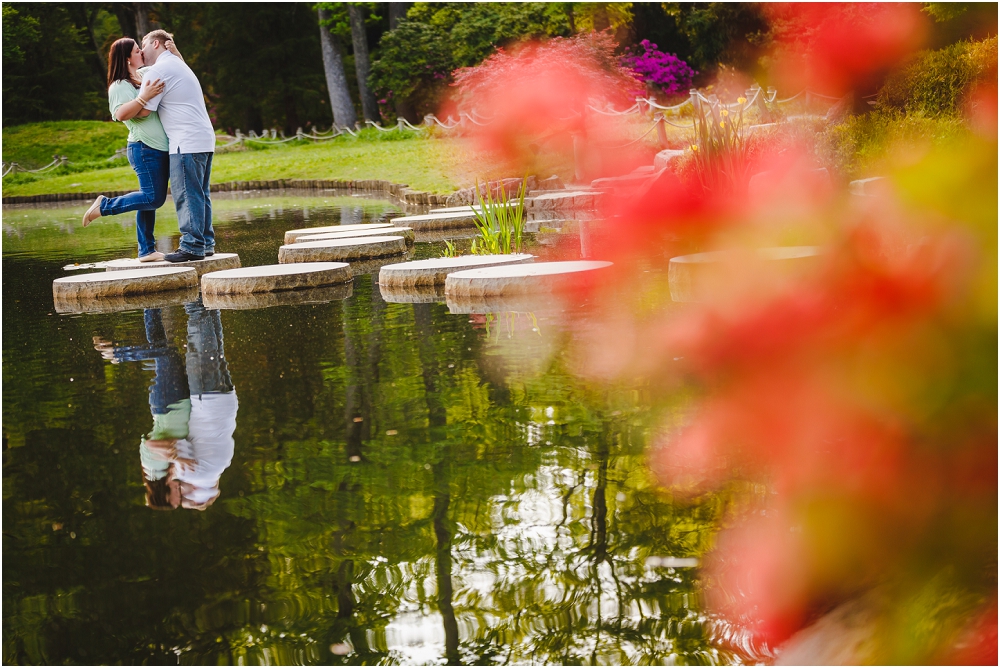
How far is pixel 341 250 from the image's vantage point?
823cm

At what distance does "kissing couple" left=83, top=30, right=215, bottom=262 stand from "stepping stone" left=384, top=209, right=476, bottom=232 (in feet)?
10.5

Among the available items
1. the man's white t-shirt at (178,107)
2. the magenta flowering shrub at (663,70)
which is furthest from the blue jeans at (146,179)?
the magenta flowering shrub at (663,70)

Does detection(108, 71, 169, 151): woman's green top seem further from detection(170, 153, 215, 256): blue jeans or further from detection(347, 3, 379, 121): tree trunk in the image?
detection(347, 3, 379, 121): tree trunk

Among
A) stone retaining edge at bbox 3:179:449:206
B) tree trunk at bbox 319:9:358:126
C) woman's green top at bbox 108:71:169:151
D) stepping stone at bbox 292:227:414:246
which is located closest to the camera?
woman's green top at bbox 108:71:169:151

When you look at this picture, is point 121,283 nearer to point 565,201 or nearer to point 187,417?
point 187,417


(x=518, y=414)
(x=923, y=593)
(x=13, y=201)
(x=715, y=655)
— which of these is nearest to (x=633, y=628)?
(x=715, y=655)

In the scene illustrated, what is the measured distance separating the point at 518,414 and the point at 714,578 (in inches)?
55.1

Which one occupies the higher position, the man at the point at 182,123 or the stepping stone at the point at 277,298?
the man at the point at 182,123

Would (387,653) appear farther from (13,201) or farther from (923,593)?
(13,201)

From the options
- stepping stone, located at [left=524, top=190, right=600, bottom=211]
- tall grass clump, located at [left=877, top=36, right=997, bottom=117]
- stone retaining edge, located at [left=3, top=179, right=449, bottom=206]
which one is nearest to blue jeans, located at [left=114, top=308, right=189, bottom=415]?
tall grass clump, located at [left=877, top=36, right=997, bottom=117]

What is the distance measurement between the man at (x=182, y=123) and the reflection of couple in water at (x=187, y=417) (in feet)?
6.57

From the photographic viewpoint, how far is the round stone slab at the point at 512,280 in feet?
19.4

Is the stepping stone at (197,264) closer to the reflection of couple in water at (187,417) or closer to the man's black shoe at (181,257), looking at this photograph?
the man's black shoe at (181,257)

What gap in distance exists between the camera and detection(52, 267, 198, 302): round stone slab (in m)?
6.81
